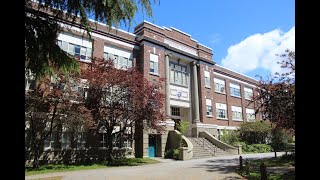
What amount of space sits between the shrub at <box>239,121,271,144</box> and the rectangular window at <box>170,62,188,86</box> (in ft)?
38.8

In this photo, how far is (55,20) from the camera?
727 centimetres

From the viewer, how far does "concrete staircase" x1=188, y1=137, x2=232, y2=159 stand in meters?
30.7

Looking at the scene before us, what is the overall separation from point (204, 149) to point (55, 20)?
27216mm

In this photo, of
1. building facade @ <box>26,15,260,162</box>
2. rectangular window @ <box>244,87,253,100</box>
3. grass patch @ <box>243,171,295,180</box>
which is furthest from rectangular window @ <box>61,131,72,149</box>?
rectangular window @ <box>244,87,253,100</box>

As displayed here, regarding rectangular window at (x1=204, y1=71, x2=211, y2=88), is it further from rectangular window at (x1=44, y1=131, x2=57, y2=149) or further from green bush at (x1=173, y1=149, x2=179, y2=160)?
rectangular window at (x1=44, y1=131, x2=57, y2=149)

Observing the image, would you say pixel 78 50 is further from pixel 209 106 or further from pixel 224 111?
pixel 224 111

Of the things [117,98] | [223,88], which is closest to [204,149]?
[117,98]

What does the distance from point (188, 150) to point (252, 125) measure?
17.8m

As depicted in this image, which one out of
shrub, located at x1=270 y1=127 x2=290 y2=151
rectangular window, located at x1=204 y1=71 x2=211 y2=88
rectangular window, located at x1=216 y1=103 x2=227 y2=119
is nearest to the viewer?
rectangular window, located at x1=204 y1=71 x2=211 y2=88

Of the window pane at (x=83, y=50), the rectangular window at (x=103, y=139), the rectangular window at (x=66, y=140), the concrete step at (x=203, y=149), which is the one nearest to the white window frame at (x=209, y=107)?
the concrete step at (x=203, y=149)

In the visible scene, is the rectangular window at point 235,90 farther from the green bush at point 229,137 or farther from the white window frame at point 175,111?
the white window frame at point 175,111

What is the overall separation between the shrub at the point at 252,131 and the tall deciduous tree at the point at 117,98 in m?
21.0
